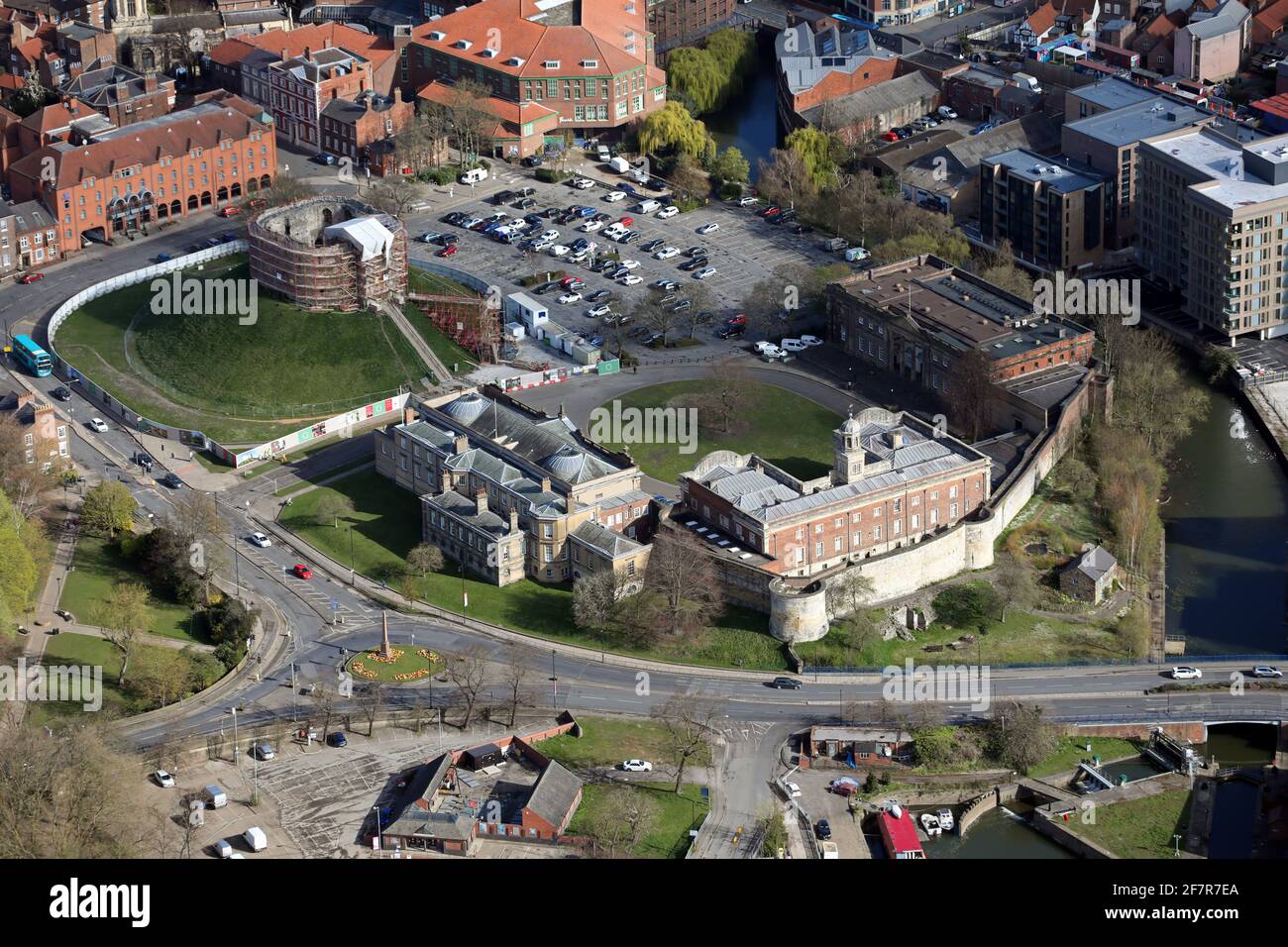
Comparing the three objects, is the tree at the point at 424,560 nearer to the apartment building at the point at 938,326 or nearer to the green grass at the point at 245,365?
the green grass at the point at 245,365

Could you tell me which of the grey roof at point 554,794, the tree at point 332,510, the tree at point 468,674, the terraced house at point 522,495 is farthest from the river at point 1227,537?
the tree at point 332,510

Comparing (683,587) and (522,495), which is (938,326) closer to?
(522,495)

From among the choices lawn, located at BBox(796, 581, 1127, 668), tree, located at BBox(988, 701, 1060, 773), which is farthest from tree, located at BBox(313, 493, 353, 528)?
tree, located at BBox(988, 701, 1060, 773)

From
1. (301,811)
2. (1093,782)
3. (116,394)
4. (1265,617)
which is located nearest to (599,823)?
(301,811)

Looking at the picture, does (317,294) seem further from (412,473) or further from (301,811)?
(301,811)
